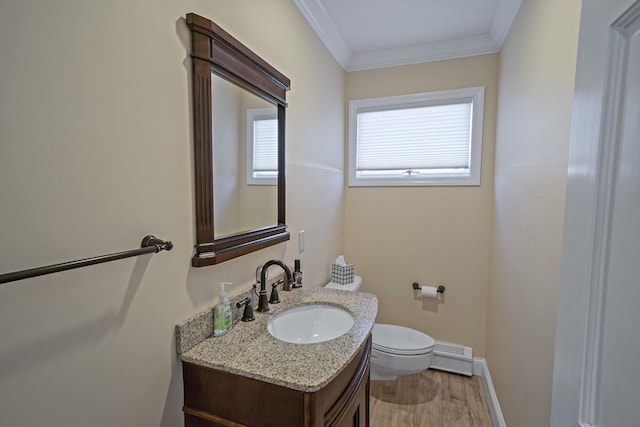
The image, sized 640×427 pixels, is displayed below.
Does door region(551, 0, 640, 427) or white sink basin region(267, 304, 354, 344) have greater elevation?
door region(551, 0, 640, 427)

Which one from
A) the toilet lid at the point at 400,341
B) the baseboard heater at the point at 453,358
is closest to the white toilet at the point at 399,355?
the toilet lid at the point at 400,341

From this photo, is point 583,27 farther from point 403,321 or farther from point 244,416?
point 403,321

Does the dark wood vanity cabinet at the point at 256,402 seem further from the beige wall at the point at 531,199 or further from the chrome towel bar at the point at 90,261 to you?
the beige wall at the point at 531,199

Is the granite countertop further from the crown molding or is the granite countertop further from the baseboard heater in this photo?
the crown molding

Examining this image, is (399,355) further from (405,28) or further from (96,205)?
(405,28)

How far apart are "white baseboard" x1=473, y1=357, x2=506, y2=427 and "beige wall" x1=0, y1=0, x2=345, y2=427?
5.89 feet

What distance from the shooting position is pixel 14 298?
1.98 ft

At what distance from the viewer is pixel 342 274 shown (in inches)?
88.3

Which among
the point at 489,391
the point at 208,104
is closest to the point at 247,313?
the point at 208,104

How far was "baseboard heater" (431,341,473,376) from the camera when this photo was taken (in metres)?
2.36

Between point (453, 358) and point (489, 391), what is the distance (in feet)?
1.17

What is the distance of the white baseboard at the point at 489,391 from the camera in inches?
70.5

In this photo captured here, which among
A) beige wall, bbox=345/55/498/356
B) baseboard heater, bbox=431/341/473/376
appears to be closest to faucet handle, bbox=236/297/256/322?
beige wall, bbox=345/55/498/356

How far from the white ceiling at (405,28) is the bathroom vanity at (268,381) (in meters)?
1.76
